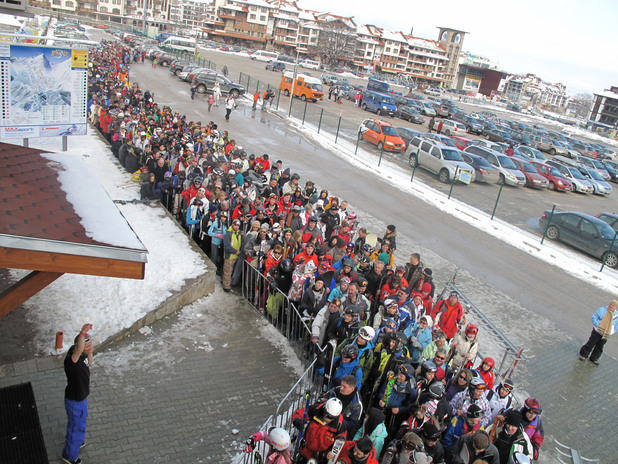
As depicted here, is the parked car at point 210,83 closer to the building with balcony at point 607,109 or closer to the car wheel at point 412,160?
the car wheel at point 412,160

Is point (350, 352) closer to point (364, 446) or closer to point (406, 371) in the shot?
point (406, 371)

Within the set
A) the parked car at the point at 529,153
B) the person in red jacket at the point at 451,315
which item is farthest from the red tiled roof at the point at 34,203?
the parked car at the point at 529,153

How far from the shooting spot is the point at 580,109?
17900cm

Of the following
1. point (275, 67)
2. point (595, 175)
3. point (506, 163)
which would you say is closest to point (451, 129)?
point (595, 175)

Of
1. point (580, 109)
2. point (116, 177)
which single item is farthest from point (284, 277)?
point (580, 109)

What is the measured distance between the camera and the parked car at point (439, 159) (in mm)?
22891

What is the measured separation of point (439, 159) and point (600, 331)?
15.4m

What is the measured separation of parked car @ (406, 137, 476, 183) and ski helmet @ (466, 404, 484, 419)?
1728 centimetres

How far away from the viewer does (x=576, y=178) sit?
2875cm

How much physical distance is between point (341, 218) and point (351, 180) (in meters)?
9.23

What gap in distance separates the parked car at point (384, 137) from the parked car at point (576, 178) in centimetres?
1061

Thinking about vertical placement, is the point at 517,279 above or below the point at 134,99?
below

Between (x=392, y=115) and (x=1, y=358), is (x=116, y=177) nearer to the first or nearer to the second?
(x=1, y=358)

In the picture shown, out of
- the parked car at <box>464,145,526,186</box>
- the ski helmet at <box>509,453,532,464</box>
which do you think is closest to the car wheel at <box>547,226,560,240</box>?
the parked car at <box>464,145,526,186</box>
